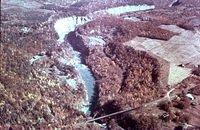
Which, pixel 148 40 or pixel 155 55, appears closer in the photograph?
pixel 155 55

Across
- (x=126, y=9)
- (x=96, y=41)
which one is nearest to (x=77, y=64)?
(x=96, y=41)

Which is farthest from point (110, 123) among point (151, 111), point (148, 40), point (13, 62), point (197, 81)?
point (148, 40)

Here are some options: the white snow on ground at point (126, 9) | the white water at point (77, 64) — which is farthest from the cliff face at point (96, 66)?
the white snow on ground at point (126, 9)

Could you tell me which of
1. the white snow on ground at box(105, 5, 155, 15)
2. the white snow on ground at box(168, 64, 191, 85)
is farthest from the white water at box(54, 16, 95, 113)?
the white snow on ground at box(168, 64, 191, 85)

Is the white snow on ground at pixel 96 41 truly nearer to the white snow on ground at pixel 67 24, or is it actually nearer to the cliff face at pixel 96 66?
the cliff face at pixel 96 66

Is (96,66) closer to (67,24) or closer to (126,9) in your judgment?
(67,24)

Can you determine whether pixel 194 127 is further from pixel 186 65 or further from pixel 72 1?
pixel 72 1
